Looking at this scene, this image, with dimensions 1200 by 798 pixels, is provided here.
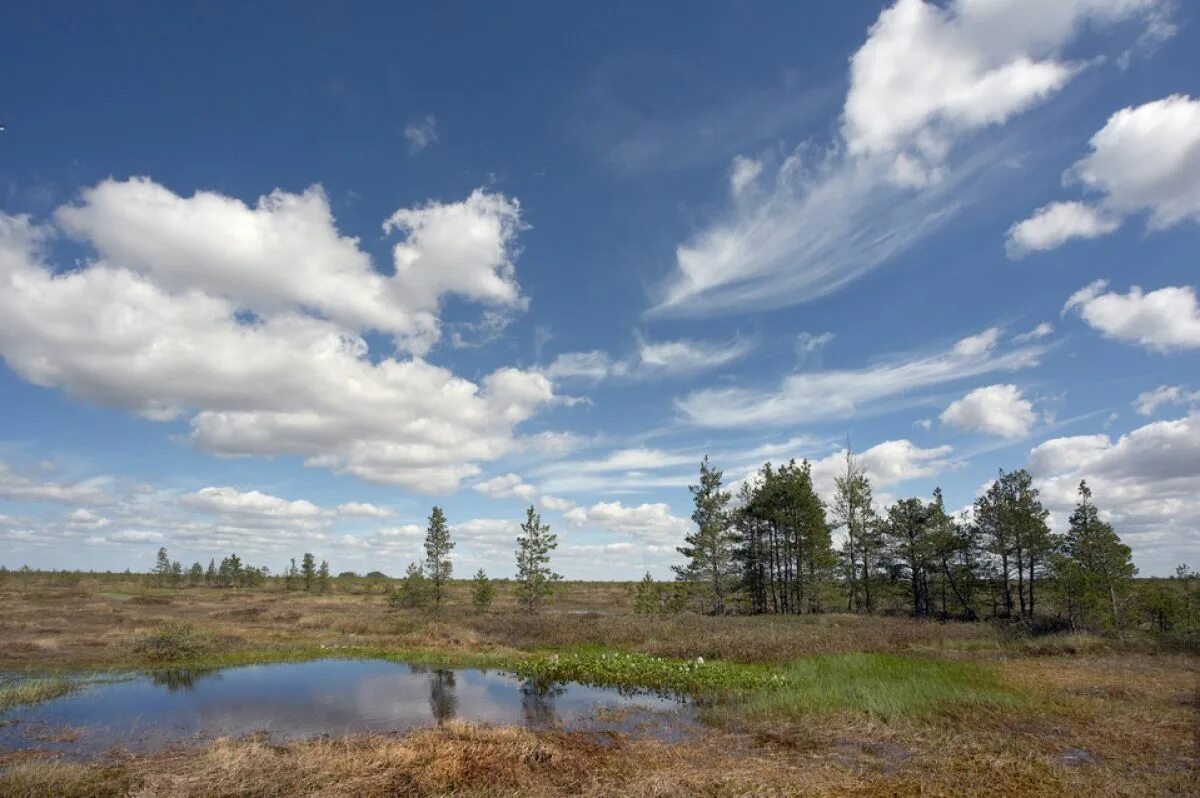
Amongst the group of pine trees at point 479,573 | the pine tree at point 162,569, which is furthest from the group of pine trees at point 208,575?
the group of pine trees at point 479,573

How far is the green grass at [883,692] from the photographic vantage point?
60.8 ft

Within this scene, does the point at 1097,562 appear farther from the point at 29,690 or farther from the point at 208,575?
the point at 208,575

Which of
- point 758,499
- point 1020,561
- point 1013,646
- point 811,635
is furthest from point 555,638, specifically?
point 1020,561

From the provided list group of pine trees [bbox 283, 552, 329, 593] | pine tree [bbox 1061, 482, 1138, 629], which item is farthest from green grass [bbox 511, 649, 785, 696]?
group of pine trees [bbox 283, 552, 329, 593]

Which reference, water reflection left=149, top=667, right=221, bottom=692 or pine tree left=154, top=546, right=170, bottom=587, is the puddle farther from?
pine tree left=154, top=546, right=170, bottom=587

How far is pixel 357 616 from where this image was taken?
1939 inches

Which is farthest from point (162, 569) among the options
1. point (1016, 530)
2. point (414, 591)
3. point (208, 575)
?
point (1016, 530)

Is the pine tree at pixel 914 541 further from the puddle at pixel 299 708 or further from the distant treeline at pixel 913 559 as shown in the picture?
the puddle at pixel 299 708

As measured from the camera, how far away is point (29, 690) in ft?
69.4

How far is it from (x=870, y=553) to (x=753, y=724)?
4101 cm

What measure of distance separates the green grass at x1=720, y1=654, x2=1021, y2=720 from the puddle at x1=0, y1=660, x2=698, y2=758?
3055mm

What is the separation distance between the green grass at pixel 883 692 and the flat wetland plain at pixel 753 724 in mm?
112

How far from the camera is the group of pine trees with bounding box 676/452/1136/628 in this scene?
1748 inches

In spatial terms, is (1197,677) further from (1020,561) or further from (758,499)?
(758,499)
